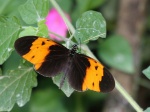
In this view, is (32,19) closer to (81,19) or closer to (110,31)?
(81,19)

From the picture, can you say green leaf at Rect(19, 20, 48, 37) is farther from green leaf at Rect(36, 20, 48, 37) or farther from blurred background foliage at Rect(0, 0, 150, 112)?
blurred background foliage at Rect(0, 0, 150, 112)

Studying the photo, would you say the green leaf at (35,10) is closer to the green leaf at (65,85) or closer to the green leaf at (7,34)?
the green leaf at (7,34)

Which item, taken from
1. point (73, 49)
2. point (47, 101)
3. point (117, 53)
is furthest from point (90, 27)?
point (47, 101)

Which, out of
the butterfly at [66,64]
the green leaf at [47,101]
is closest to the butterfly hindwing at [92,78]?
the butterfly at [66,64]

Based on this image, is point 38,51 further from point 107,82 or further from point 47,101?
point 47,101

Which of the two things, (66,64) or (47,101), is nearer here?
(66,64)

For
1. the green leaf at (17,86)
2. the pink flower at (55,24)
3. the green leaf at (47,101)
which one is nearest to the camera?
the green leaf at (17,86)
